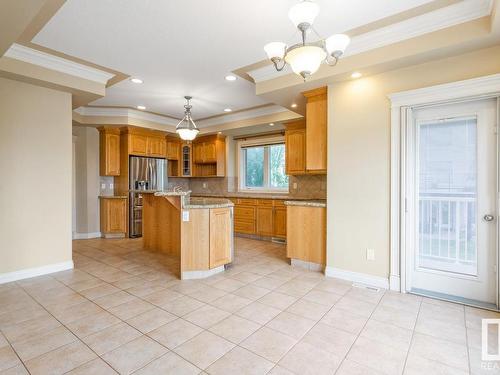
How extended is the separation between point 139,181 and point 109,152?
889 millimetres

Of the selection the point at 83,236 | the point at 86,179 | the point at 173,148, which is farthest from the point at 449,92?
the point at 83,236

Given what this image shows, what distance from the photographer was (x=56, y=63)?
3311mm

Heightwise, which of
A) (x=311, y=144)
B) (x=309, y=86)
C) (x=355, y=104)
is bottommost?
(x=311, y=144)

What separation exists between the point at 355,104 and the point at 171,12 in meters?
2.27

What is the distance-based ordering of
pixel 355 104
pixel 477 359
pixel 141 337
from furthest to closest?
pixel 355 104
pixel 141 337
pixel 477 359

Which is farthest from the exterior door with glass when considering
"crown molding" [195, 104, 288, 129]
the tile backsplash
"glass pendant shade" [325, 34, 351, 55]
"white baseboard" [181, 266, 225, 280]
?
"crown molding" [195, 104, 288, 129]

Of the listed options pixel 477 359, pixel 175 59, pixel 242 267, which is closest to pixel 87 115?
pixel 175 59

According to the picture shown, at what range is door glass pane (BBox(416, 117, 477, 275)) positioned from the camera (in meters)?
2.72

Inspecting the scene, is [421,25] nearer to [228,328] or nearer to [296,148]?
[296,148]

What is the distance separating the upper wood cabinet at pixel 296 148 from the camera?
5.11m

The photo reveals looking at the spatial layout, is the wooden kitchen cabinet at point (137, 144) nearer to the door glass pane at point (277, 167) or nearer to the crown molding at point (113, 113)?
the crown molding at point (113, 113)

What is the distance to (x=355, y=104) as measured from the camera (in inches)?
130

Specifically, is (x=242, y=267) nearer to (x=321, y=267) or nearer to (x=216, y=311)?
(x=321, y=267)

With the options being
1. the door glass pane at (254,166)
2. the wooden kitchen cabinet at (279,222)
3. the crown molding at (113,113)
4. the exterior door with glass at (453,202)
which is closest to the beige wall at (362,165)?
the exterior door with glass at (453,202)
